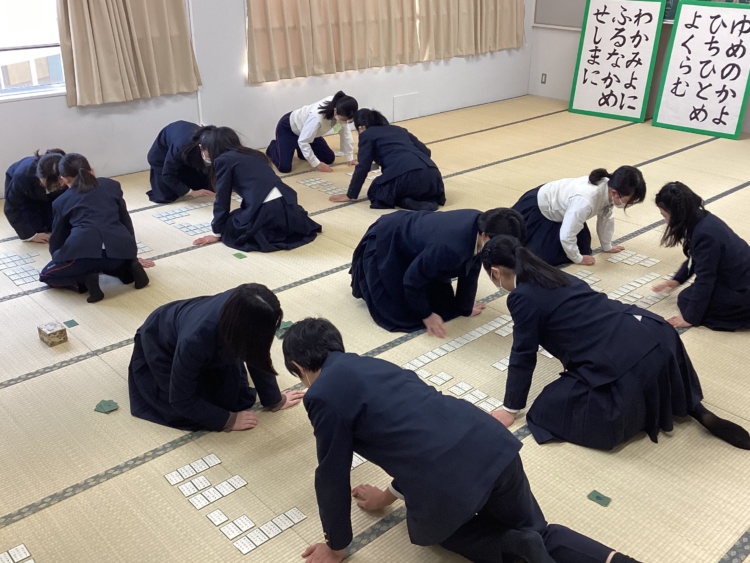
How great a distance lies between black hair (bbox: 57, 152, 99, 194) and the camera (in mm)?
3412

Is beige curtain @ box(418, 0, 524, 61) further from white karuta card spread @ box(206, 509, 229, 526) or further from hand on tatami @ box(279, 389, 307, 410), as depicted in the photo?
white karuta card spread @ box(206, 509, 229, 526)

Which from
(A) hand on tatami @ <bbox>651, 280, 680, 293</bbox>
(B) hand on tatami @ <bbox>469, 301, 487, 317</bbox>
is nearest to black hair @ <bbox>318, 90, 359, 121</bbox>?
(B) hand on tatami @ <bbox>469, 301, 487, 317</bbox>

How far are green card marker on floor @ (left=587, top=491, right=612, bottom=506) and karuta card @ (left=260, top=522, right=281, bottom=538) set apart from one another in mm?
953

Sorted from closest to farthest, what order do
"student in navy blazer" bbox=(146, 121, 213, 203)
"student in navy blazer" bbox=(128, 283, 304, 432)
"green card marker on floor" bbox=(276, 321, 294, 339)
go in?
"student in navy blazer" bbox=(128, 283, 304, 432) < "green card marker on floor" bbox=(276, 321, 294, 339) < "student in navy blazer" bbox=(146, 121, 213, 203)

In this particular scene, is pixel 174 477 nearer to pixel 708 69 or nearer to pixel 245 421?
pixel 245 421

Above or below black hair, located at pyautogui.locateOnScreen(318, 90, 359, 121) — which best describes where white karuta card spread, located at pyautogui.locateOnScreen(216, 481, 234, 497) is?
below

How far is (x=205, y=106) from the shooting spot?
5.52m

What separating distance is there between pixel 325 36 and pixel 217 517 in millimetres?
4736

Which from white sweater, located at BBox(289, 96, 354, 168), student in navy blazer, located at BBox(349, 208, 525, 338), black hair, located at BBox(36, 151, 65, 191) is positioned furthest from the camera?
white sweater, located at BBox(289, 96, 354, 168)

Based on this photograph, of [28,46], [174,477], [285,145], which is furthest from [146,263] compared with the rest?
[28,46]

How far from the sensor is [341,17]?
5.96 metres

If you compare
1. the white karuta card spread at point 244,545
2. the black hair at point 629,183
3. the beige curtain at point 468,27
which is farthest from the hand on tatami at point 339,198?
the white karuta card spread at point 244,545

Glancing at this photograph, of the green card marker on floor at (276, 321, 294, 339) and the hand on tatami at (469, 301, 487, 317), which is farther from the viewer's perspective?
the hand on tatami at (469, 301, 487, 317)

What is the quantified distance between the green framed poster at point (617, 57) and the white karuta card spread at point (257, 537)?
5.95 m
